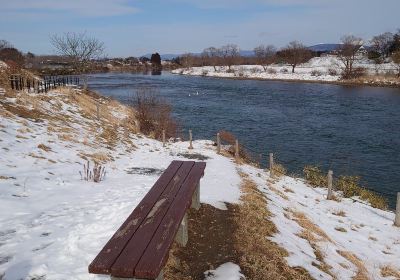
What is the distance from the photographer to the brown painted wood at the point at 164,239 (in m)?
3.47

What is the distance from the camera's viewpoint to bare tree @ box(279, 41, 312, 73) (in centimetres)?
9043

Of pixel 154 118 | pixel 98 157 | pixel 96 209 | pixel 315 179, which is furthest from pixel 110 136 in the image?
pixel 96 209

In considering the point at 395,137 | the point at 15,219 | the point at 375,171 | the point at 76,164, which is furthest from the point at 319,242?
the point at 395,137

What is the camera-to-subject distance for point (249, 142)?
23.6 metres

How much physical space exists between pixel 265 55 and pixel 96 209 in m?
110

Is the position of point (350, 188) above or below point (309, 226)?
below

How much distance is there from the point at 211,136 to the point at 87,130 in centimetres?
1030

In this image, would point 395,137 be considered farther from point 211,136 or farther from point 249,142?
point 211,136

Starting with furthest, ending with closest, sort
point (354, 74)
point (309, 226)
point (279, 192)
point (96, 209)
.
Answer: point (354, 74) → point (279, 192) → point (309, 226) → point (96, 209)

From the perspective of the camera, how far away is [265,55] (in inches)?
4375

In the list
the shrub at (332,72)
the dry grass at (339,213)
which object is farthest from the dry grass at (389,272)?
the shrub at (332,72)

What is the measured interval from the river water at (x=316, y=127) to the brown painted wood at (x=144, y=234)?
1181 cm

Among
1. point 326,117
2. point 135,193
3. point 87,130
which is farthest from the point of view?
point 326,117

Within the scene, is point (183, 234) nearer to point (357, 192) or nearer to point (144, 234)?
point (144, 234)
